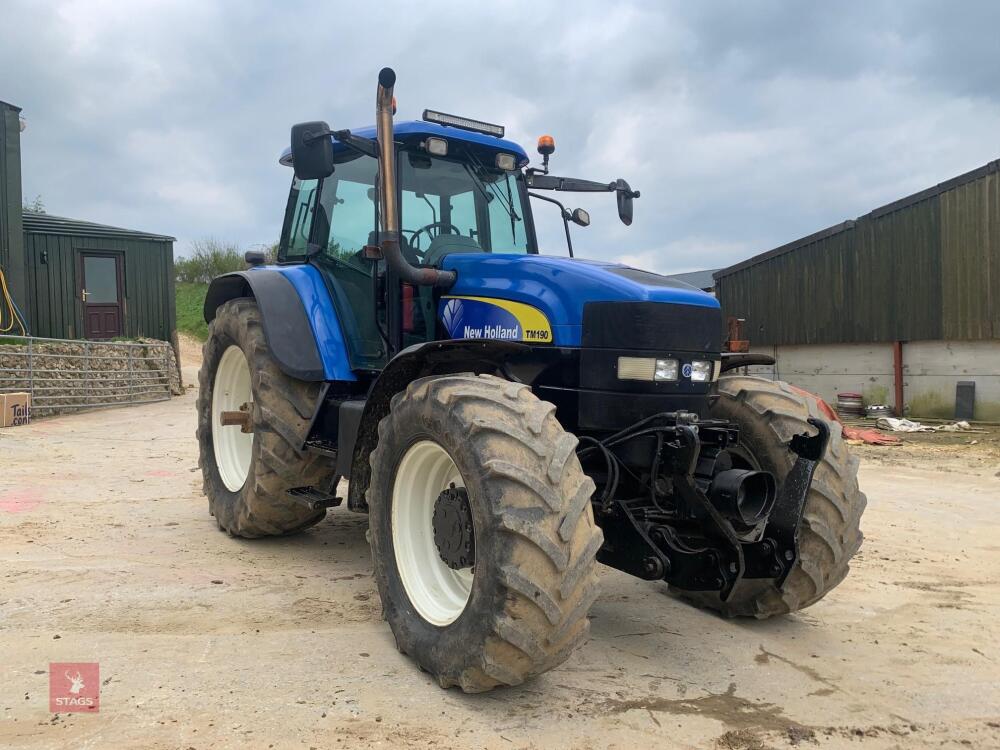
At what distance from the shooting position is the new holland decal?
12.4 ft

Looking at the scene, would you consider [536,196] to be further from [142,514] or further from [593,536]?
[142,514]

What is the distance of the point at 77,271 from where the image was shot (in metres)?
18.3

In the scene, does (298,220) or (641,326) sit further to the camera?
(298,220)

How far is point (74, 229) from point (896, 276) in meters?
18.1

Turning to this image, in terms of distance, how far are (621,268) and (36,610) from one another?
3338 millimetres

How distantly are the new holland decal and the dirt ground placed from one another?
4.85 feet

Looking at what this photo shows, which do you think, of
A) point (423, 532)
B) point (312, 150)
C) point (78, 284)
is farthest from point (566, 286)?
point (78, 284)

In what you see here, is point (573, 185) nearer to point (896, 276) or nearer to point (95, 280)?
point (896, 276)

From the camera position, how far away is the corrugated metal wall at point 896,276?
15180 mm

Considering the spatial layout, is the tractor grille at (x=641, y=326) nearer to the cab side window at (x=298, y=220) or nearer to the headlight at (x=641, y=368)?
the headlight at (x=641, y=368)

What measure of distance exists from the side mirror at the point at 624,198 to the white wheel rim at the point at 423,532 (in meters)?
2.51

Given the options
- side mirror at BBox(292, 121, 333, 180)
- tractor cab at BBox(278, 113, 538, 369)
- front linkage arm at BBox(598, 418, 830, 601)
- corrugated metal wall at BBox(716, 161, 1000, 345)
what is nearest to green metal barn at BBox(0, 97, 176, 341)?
tractor cab at BBox(278, 113, 538, 369)

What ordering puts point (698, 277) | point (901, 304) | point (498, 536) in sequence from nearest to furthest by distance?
1. point (498, 536)
2. point (901, 304)
3. point (698, 277)

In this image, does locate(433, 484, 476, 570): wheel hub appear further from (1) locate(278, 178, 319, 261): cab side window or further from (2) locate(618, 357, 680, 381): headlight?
(1) locate(278, 178, 319, 261): cab side window
